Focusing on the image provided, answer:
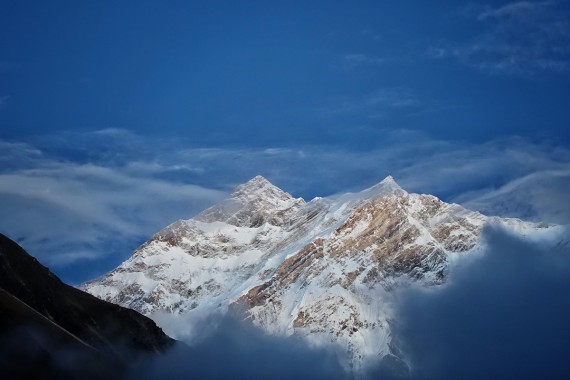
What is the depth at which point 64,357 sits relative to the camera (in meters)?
198

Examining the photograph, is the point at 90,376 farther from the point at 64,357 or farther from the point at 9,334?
the point at 9,334

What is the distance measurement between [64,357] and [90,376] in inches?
287

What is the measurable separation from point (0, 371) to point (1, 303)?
75.9 ft

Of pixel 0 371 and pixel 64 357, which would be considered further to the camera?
pixel 64 357

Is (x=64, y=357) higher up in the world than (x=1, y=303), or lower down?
lower down

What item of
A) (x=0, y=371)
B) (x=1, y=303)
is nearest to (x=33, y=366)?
(x=0, y=371)

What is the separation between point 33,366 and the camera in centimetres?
18562

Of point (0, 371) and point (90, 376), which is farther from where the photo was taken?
point (90, 376)

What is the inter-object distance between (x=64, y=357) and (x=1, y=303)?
725 inches

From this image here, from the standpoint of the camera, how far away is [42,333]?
19888 cm

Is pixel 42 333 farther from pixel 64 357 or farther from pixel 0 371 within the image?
pixel 0 371

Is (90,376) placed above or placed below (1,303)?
below

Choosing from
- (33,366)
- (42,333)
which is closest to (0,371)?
(33,366)

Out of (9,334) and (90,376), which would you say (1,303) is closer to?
(9,334)
